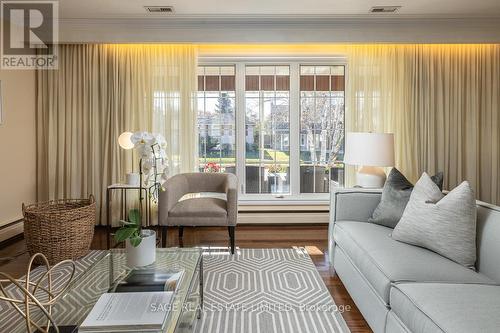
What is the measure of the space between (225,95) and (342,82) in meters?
1.53

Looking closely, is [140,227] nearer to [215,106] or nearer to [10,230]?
[10,230]

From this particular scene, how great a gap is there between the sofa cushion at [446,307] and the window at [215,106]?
10.4 ft

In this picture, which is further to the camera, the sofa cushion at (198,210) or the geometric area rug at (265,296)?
the sofa cushion at (198,210)

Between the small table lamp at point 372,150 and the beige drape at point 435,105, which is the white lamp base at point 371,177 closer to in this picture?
the small table lamp at point 372,150

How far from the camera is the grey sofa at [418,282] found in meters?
1.27

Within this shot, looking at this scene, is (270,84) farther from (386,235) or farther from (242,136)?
(386,235)

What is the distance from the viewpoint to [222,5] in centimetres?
339

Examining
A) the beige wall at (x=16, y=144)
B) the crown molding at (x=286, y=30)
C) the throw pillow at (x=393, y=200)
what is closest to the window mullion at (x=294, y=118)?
the crown molding at (x=286, y=30)

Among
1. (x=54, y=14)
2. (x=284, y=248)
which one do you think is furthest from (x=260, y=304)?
(x=54, y=14)

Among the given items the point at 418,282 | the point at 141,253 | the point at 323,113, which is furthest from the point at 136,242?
the point at 323,113

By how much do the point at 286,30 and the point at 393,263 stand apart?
9.63ft

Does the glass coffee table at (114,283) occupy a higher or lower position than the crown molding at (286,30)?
lower

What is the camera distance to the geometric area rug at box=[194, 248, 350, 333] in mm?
2004

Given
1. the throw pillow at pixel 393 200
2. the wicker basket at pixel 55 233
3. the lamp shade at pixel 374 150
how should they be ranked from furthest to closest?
1. the lamp shade at pixel 374 150
2. the wicker basket at pixel 55 233
3. the throw pillow at pixel 393 200
